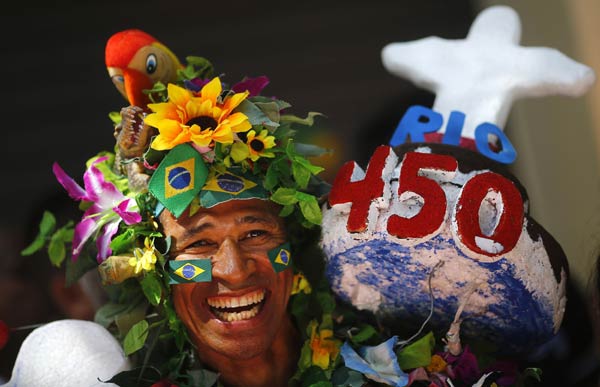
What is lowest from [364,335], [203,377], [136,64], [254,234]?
[203,377]

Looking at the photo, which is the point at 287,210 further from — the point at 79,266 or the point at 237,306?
the point at 79,266

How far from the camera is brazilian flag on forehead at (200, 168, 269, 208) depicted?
2.18 m

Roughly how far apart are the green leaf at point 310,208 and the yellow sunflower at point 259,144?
0.39ft

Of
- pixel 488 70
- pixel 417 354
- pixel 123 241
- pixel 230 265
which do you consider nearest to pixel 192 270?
pixel 230 265

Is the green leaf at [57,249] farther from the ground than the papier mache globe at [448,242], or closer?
closer

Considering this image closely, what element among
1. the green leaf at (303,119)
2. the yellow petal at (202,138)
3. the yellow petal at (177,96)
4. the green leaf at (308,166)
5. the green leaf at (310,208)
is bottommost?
the green leaf at (310,208)

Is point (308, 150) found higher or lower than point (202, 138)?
lower

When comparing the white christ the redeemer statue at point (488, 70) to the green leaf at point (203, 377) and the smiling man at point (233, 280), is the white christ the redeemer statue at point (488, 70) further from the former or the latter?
the green leaf at point (203, 377)

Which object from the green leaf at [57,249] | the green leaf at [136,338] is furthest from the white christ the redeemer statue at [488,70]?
the green leaf at [57,249]

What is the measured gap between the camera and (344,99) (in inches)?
166

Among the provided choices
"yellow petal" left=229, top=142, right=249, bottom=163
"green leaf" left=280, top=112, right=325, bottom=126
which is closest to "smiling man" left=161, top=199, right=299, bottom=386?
"yellow petal" left=229, top=142, right=249, bottom=163

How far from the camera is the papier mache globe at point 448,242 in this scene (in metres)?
2.07

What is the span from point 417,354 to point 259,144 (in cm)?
58

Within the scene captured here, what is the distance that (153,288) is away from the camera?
2.23m
